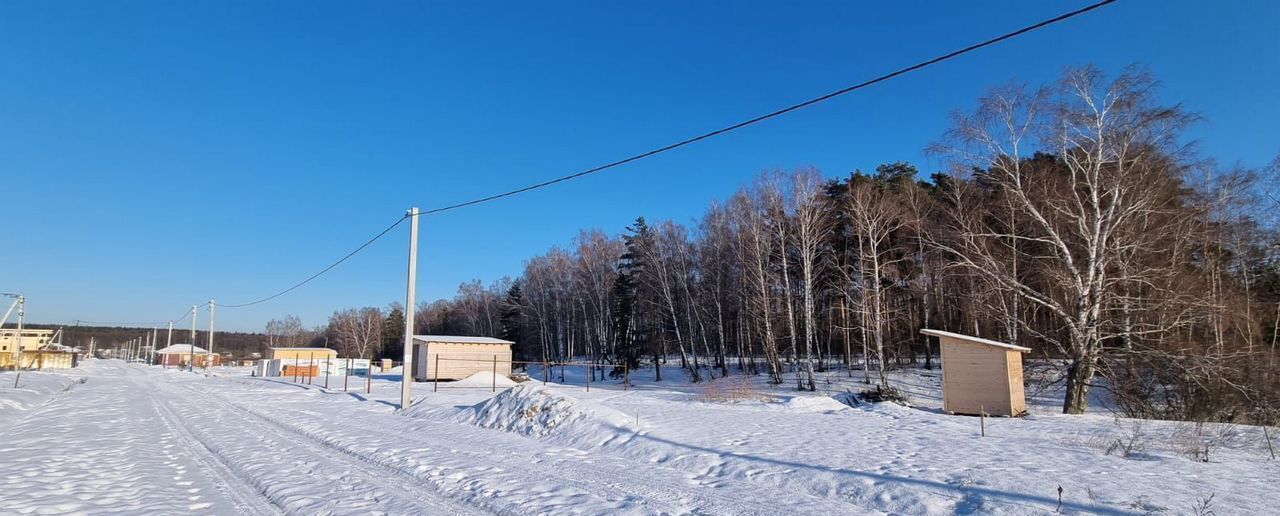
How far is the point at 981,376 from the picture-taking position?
55.8 feet

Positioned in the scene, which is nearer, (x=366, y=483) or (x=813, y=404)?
(x=366, y=483)

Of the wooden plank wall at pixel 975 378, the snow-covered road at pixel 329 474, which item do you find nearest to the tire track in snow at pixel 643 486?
the snow-covered road at pixel 329 474

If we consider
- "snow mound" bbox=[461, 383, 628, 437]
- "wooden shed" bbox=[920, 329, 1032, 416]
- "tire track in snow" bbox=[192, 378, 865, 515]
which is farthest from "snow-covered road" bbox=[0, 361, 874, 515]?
"wooden shed" bbox=[920, 329, 1032, 416]

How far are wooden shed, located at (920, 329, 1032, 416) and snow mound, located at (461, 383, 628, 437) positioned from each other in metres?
9.96

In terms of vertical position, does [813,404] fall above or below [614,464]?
below

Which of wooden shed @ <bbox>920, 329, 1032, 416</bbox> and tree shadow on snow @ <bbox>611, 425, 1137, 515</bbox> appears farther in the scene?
wooden shed @ <bbox>920, 329, 1032, 416</bbox>

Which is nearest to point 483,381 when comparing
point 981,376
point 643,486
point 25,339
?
point 981,376

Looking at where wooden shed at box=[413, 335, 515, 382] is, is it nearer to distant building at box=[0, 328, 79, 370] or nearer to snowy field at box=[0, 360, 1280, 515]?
snowy field at box=[0, 360, 1280, 515]

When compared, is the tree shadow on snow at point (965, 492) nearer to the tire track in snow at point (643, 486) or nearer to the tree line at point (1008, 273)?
the tire track in snow at point (643, 486)

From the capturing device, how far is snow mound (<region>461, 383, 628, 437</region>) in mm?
12201

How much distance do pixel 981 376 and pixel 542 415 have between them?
11.8 meters

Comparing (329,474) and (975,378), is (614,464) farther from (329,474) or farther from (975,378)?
(975,378)

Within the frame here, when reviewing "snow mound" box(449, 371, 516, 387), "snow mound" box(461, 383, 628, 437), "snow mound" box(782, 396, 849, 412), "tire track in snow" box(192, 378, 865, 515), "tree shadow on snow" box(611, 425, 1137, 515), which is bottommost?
"snow mound" box(449, 371, 516, 387)

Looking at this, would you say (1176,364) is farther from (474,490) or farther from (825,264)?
(474,490)
